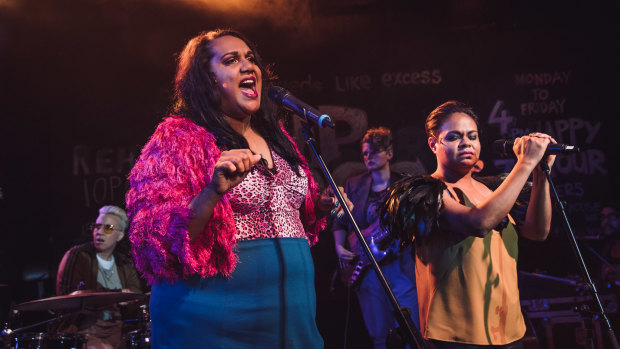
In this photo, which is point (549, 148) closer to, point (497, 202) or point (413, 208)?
point (497, 202)

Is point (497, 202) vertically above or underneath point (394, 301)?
above

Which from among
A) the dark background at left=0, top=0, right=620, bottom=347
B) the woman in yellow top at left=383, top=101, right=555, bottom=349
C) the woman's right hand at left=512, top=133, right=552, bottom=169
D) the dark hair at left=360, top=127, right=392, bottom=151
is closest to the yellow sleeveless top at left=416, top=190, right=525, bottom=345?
the woman in yellow top at left=383, top=101, right=555, bottom=349

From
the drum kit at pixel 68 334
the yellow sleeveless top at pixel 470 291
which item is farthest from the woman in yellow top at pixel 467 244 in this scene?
the drum kit at pixel 68 334

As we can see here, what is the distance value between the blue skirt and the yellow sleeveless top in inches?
33.1

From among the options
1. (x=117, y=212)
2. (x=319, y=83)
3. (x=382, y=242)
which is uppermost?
(x=319, y=83)

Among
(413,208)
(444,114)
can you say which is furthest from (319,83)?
(413,208)

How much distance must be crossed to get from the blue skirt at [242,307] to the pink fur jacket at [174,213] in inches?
2.3

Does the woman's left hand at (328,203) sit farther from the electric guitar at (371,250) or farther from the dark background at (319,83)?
the dark background at (319,83)

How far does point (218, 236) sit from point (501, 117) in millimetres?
6029

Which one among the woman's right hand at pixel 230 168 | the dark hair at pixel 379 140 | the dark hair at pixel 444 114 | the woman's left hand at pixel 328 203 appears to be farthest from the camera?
the dark hair at pixel 379 140

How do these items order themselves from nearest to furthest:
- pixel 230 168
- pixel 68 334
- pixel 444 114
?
1. pixel 230 168
2. pixel 444 114
3. pixel 68 334

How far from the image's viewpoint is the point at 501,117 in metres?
7.09

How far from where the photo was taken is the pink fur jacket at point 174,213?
5.57 feet

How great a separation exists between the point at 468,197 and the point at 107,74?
19.3ft
